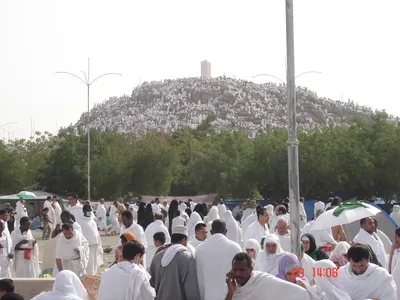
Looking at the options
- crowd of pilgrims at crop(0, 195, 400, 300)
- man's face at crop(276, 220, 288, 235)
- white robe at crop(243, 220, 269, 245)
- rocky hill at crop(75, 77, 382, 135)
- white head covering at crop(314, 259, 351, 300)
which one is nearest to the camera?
crowd of pilgrims at crop(0, 195, 400, 300)

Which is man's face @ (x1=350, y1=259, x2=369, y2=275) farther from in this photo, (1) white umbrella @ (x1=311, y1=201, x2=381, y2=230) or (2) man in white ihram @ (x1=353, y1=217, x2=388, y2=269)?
(1) white umbrella @ (x1=311, y1=201, x2=381, y2=230)

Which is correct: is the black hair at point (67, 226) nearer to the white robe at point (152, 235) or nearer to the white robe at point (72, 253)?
the white robe at point (72, 253)

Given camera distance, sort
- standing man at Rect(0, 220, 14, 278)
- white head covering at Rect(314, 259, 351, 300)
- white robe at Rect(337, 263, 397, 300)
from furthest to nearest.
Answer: standing man at Rect(0, 220, 14, 278) → white robe at Rect(337, 263, 397, 300) → white head covering at Rect(314, 259, 351, 300)

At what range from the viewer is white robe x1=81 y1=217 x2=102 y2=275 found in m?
15.8

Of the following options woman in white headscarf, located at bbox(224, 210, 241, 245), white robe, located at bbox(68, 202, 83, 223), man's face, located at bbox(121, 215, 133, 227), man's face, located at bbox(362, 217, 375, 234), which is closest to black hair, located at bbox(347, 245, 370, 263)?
man's face, located at bbox(362, 217, 375, 234)

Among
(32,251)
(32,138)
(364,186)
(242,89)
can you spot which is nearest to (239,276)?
(32,251)

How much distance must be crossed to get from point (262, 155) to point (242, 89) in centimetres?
14022

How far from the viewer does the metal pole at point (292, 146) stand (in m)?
8.95

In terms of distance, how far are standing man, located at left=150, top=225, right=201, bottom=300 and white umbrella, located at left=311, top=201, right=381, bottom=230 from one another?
2957 mm

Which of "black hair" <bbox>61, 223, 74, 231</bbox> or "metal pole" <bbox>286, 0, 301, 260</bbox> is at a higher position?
"metal pole" <bbox>286, 0, 301, 260</bbox>

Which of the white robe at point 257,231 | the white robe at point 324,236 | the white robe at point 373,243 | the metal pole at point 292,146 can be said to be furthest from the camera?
the white robe at point 324,236

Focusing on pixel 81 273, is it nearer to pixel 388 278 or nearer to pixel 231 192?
pixel 388 278

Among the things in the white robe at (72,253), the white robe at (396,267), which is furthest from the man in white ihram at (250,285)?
the white robe at (72,253)

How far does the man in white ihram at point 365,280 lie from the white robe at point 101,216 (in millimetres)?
26941
